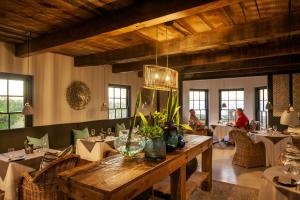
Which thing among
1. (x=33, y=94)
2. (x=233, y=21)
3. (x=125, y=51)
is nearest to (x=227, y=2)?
(x=233, y=21)

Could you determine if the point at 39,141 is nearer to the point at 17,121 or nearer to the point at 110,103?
the point at 17,121

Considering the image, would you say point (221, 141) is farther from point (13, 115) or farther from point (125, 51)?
point (13, 115)

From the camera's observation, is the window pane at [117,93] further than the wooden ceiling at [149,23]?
Yes

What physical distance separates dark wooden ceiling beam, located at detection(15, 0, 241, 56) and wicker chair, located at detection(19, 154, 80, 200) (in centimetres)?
174

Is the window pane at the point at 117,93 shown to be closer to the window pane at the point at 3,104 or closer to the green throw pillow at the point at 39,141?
the green throw pillow at the point at 39,141

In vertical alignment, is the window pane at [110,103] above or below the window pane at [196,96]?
below

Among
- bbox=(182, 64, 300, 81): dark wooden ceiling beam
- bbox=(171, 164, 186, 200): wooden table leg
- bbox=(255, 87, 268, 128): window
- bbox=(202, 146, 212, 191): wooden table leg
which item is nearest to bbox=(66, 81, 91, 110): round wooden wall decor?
bbox=(202, 146, 212, 191): wooden table leg

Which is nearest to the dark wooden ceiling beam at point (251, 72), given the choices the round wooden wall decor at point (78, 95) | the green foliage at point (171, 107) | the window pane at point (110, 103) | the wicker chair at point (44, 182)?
the window pane at point (110, 103)

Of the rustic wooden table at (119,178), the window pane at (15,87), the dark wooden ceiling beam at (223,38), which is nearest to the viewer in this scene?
the rustic wooden table at (119,178)

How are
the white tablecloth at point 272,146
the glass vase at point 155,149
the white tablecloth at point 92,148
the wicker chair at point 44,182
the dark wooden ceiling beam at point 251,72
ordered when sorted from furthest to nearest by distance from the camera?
the dark wooden ceiling beam at point 251,72, the white tablecloth at point 272,146, the white tablecloth at point 92,148, the wicker chair at point 44,182, the glass vase at point 155,149

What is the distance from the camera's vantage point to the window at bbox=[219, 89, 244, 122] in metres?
9.06

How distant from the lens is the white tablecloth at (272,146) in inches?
183

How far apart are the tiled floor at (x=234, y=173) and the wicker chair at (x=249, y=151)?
0.16 m

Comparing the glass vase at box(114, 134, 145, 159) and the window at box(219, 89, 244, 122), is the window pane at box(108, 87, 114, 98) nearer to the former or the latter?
the glass vase at box(114, 134, 145, 159)
